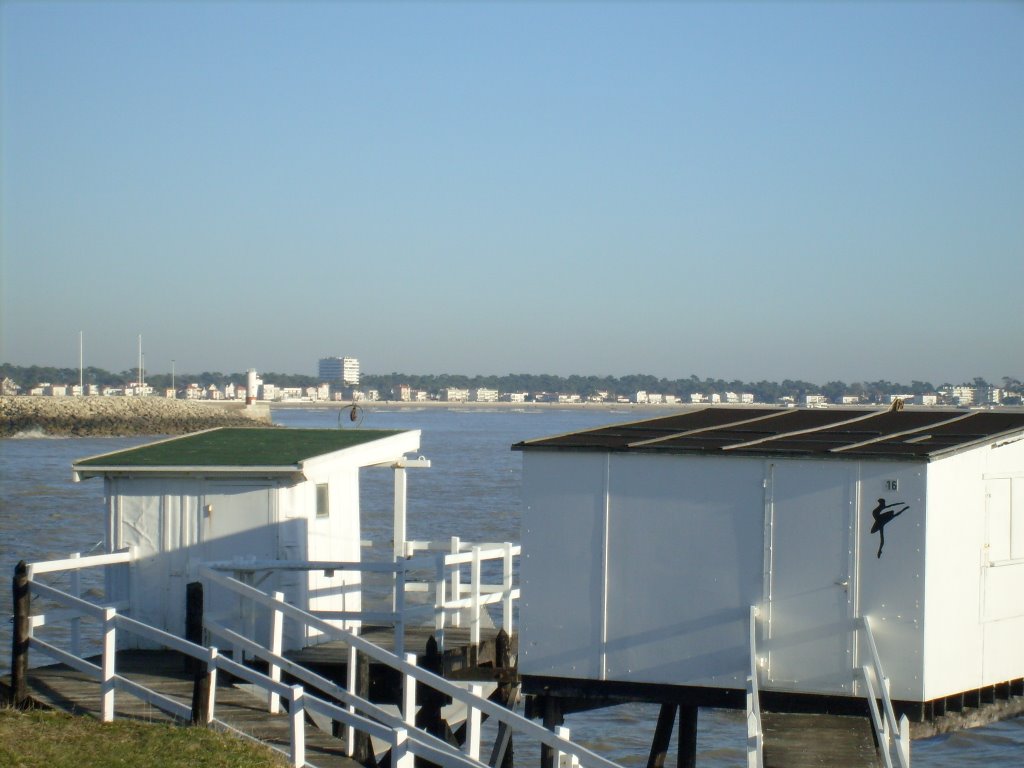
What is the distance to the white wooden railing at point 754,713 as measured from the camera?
10.2 metres

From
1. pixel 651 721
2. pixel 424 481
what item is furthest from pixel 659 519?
pixel 424 481

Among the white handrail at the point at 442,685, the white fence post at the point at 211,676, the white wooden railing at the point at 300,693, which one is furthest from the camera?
the white fence post at the point at 211,676

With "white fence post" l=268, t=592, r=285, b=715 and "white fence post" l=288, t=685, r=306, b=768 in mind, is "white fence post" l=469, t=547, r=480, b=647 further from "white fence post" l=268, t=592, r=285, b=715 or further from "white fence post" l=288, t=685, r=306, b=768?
"white fence post" l=288, t=685, r=306, b=768

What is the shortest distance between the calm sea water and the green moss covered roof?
21.8 ft

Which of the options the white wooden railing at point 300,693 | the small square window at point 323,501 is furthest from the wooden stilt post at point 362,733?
the small square window at point 323,501

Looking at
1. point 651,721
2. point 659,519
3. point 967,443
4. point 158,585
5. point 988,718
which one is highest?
point 967,443

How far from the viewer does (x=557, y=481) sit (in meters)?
13.0

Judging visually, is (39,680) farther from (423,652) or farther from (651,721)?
(651,721)

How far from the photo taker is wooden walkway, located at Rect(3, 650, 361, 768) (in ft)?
37.5

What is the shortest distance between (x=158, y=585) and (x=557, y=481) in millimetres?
4822

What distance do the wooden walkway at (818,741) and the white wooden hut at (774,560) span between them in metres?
0.36

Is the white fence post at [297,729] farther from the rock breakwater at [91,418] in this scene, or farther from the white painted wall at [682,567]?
the rock breakwater at [91,418]

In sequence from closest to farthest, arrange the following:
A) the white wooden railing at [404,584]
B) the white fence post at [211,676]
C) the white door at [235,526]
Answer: the white fence post at [211,676], the white wooden railing at [404,584], the white door at [235,526]

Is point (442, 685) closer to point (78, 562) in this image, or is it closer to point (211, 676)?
point (211, 676)
